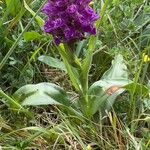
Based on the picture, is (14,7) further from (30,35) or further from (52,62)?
(52,62)

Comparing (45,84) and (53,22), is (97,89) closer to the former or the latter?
(45,84)

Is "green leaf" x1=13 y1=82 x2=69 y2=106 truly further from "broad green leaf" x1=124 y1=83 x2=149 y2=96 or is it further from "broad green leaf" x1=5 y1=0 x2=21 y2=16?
"broad green leaf" x1=5 y1=0 x2=21 y2=16

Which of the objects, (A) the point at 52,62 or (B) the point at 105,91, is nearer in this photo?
(B) the point at 105,91

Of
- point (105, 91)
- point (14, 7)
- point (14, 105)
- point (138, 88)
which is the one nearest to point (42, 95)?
point (14, 105)

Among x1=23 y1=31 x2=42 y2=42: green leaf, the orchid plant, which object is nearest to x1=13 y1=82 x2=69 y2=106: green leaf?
the orchid plant

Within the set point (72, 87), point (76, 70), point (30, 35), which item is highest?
point (30, 35)

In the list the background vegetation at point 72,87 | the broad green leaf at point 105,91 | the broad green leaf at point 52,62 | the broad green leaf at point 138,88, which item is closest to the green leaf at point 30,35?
the background vegetation at point 72,87

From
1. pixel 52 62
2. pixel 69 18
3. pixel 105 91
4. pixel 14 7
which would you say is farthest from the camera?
pixel 14 7

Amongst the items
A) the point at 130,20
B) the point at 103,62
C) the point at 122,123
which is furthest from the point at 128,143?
the point at 130,20
